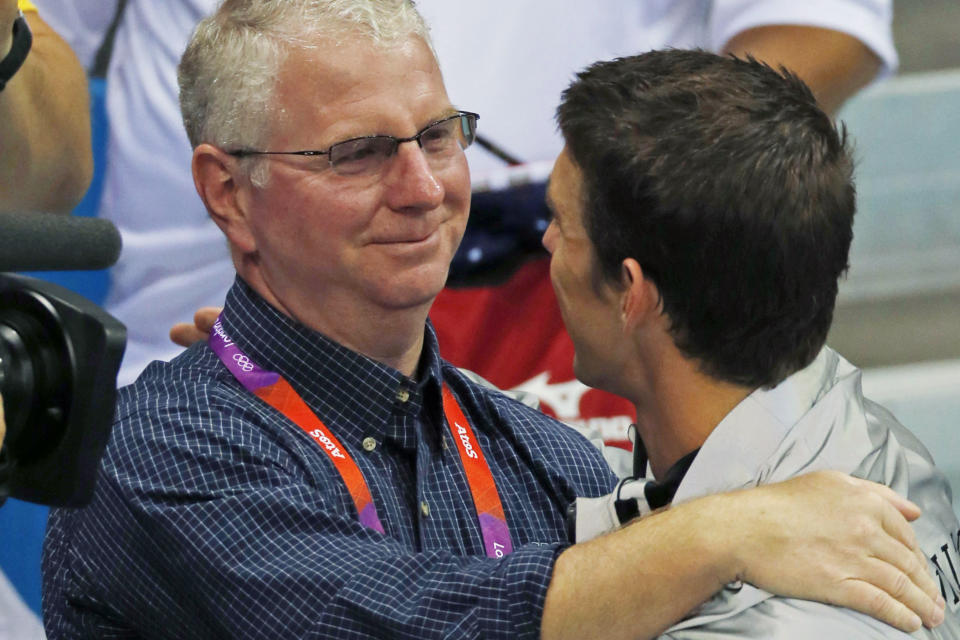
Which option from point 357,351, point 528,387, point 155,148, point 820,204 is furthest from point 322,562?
point 155,148

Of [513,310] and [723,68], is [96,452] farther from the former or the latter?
[513,310]

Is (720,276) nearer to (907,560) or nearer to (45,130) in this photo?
(907,560)

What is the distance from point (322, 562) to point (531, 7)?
163 cm

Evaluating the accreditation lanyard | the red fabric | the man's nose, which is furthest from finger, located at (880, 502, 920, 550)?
the red fabric

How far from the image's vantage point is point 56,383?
4.04 feet

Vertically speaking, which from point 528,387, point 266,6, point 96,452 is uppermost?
point 266,6

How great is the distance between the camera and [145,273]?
9.68 feet

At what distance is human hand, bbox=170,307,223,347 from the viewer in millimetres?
2195

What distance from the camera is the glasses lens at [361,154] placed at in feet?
6.32

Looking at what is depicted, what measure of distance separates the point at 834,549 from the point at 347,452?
2.17 ft

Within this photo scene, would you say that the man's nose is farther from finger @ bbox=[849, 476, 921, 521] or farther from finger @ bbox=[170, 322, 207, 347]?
finger @ bbox=[849, 476, 921, 521]

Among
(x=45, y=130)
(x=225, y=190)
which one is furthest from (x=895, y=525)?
(x=45, y=130)

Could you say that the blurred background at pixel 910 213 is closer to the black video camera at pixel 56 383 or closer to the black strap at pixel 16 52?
the black strap at pixel 16 52

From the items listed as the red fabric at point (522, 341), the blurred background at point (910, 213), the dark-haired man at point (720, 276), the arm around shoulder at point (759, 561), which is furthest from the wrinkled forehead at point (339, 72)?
the blurred background at point (910, 213)
